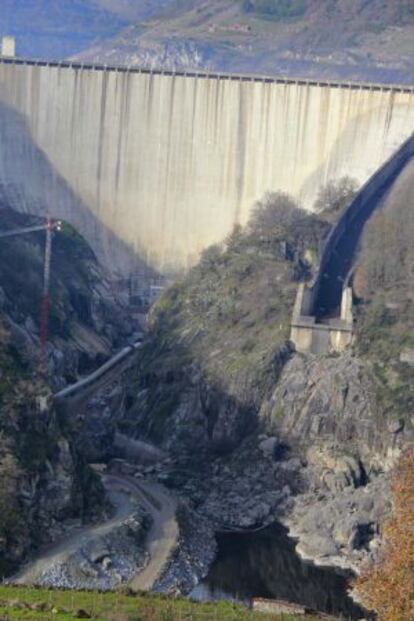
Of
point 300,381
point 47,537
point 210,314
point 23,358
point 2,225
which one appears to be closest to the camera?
point 47,537

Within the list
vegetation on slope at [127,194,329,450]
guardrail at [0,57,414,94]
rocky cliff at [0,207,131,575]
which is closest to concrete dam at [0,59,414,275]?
guardrail at [0,57,414,94]

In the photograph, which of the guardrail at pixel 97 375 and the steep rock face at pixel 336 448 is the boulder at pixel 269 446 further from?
the guardrail at pixel 97 375

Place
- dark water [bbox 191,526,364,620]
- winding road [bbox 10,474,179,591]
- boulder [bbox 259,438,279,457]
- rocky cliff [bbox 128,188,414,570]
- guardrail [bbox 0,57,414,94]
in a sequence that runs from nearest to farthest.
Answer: winding road [bbox 10,474,179,591] → dark water [bbox 191,526,364,620] → rocky cliff [bbox 128,188,414,570] → boulder [bbox 259,438,279,457] → guardrail [bbox 0,57,414,94]

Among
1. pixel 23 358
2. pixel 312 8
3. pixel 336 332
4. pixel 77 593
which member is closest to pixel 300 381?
pixel 336 332

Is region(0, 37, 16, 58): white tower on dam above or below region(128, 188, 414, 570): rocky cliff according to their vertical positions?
above

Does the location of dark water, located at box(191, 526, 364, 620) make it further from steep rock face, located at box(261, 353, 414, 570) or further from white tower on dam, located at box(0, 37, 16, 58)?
white tower on dam, located at box(0, 37, 16, 58)

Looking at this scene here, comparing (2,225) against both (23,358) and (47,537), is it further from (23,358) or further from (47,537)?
(47,537)
